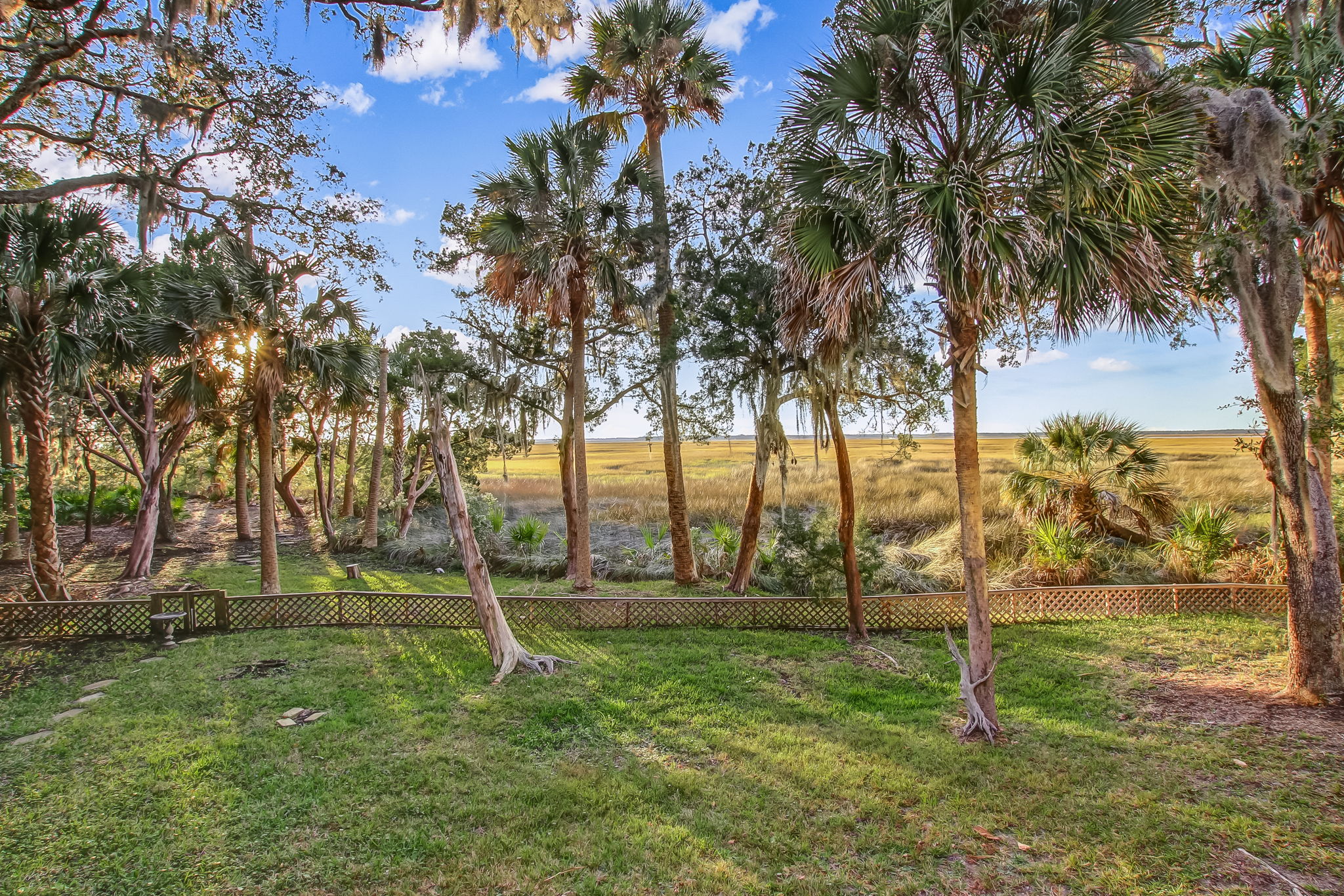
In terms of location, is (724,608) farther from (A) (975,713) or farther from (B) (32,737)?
(B) (32,737)

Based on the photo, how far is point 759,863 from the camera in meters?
3.99

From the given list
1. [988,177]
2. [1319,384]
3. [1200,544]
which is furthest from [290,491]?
[1319,384]

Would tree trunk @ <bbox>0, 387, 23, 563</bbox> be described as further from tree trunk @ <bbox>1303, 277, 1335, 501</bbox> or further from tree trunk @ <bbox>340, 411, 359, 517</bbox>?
tree trunk @ <bbox>1303, 277, 1335, 501</bbox>

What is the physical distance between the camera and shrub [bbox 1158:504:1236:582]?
454 inches

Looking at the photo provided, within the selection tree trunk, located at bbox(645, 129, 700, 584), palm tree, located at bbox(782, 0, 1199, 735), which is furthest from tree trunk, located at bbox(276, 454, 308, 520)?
palm tree, located at bbox(782, 0, 1199, 735)

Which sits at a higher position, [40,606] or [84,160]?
[84,160]

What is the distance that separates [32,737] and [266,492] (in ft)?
20.0

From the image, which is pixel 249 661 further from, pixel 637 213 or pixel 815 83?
pixel 815 83

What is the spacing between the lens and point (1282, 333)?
6.46m

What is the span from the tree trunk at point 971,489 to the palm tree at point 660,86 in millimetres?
6786

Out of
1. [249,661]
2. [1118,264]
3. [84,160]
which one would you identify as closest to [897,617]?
[1118,264]

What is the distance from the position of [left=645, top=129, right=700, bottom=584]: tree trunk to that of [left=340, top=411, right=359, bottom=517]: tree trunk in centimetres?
1272

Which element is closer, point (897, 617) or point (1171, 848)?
point (1171, 848)

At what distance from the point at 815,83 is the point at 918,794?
23.6ft
